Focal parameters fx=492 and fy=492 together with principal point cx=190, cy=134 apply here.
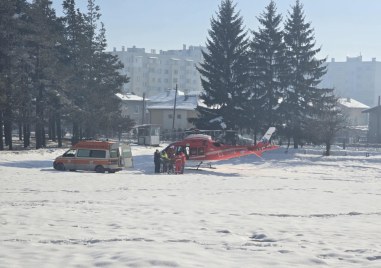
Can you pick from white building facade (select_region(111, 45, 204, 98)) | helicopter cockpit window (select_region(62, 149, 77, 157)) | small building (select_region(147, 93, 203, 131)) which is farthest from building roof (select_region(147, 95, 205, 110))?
white building facade (select_region(111, 45, 204, 98))

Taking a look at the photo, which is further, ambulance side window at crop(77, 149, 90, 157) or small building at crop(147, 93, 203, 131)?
small building at crop(147, 93, 203, 131)

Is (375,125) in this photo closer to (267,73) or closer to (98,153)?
(267,73)

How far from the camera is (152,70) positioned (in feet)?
568

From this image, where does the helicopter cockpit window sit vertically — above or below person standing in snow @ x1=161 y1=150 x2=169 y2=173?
above

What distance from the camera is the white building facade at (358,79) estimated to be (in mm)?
185750

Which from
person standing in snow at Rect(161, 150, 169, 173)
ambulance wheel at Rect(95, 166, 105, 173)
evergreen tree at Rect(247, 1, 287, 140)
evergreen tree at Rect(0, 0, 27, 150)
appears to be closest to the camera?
ambulance wheel at Rect(95, 166, 105, 173)

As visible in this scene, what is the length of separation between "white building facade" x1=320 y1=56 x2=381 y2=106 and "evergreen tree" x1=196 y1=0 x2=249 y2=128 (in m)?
136

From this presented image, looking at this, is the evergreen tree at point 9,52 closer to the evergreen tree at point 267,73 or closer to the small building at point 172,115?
the evergreen tree at point 267,73

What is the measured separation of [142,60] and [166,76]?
1063 centimetres

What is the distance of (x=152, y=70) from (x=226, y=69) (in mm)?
Result: 122325

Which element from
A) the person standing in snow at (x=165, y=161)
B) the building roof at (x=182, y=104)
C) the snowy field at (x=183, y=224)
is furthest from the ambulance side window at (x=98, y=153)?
the building roof at (x=182, y=104)

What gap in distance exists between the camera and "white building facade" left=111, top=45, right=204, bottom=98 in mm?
169375

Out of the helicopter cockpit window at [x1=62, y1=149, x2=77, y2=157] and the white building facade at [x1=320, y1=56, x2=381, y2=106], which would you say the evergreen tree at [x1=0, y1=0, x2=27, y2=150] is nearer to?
the helicopter cockpit window at [x1=62, y1=149, x2=77, y2=157]

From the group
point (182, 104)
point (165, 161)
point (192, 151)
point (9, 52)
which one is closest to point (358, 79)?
point (182, 104)
